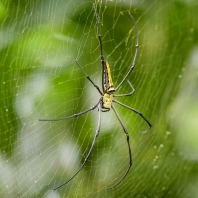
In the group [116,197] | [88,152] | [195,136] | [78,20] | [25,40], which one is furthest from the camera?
[116,197]

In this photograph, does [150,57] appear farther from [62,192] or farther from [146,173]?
[62,192]

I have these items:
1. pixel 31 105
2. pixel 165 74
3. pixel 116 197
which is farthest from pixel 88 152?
pixel 165 74

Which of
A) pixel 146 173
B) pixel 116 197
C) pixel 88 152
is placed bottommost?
pixel 116 197

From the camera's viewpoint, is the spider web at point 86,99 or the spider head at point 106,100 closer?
the spider web at point 86,99

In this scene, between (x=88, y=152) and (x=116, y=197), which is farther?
(x=116, y=197)

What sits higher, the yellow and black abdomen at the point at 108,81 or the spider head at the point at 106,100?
the yellow and black abdomen at the point at 108,81

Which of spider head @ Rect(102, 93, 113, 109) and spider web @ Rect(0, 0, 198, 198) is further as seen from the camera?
spider head @ Rect(102, 93, 113, 109)

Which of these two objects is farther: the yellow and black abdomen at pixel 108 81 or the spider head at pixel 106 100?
the spider head at pixel 106 100

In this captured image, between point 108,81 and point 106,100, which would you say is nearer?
point 108,81
